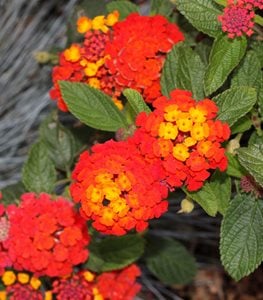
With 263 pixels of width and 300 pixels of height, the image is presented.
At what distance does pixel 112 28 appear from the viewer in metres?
1.47

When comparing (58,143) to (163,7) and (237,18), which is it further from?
(237,18)

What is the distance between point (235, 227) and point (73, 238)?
0.30 meters

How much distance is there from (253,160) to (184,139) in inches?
4.5

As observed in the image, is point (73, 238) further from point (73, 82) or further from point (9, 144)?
point (9, 144)

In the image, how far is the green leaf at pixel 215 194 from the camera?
118cm

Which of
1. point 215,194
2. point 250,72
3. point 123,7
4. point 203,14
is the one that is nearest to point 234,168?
point 215,194

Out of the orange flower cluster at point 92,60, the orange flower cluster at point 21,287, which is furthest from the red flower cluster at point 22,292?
the orange flower cluster at point 92,60

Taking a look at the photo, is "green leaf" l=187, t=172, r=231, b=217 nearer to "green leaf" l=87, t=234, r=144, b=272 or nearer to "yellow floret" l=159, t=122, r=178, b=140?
"yellow floret" l=159, t=122, r=178, b=140

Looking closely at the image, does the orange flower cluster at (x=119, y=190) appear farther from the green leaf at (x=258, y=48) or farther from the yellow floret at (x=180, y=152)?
the green leaf at (x=258, y=48)

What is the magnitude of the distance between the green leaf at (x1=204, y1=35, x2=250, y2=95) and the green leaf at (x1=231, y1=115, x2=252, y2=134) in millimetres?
117

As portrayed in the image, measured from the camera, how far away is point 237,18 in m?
1.14

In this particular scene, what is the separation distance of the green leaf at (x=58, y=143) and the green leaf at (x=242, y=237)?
1.56 ft

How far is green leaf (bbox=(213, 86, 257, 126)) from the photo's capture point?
45.8 inches

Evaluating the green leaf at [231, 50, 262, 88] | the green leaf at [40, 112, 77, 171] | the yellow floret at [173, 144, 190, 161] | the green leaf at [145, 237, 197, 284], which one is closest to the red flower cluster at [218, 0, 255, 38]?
the green leaf at [231, 50, 262, 88]
